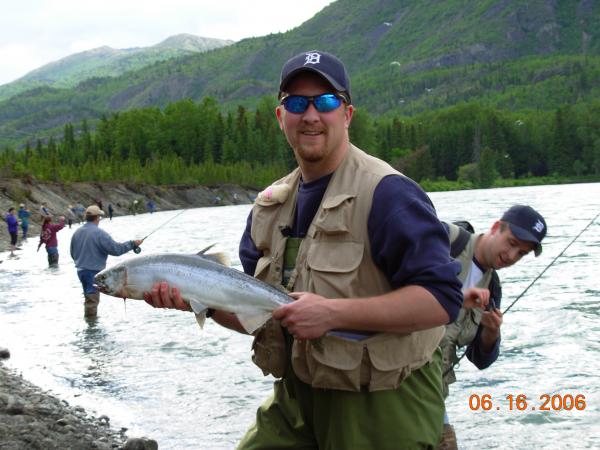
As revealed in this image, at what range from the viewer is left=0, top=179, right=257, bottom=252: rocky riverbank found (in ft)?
183

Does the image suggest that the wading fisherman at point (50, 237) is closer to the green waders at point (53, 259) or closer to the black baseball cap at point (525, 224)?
the green waders at point (53, 259)

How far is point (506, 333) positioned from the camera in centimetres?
1458

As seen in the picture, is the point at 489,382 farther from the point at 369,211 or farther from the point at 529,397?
the point at 369,211

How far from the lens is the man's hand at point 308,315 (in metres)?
2.97

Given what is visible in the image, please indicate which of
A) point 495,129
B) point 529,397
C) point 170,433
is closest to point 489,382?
point 529,397

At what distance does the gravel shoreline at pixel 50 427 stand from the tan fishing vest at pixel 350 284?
194 inches

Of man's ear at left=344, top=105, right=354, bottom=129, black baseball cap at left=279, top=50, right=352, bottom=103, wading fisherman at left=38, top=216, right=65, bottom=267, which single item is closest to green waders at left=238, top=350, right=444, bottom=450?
man's ear at left=344, top=105, right=354, bottom=129

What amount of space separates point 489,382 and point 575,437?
8.46 feet

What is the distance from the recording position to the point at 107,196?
8806cm

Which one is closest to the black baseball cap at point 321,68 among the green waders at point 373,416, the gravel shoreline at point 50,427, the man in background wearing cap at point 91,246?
the green waders at point 373,416

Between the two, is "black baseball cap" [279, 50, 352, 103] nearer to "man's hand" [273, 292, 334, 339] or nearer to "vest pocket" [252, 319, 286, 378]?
"man's hand" [273, 292, 334, 339]

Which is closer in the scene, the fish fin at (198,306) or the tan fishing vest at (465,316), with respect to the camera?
the fish fin at (198,306)

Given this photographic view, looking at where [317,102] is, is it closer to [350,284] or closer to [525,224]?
[350,284]
